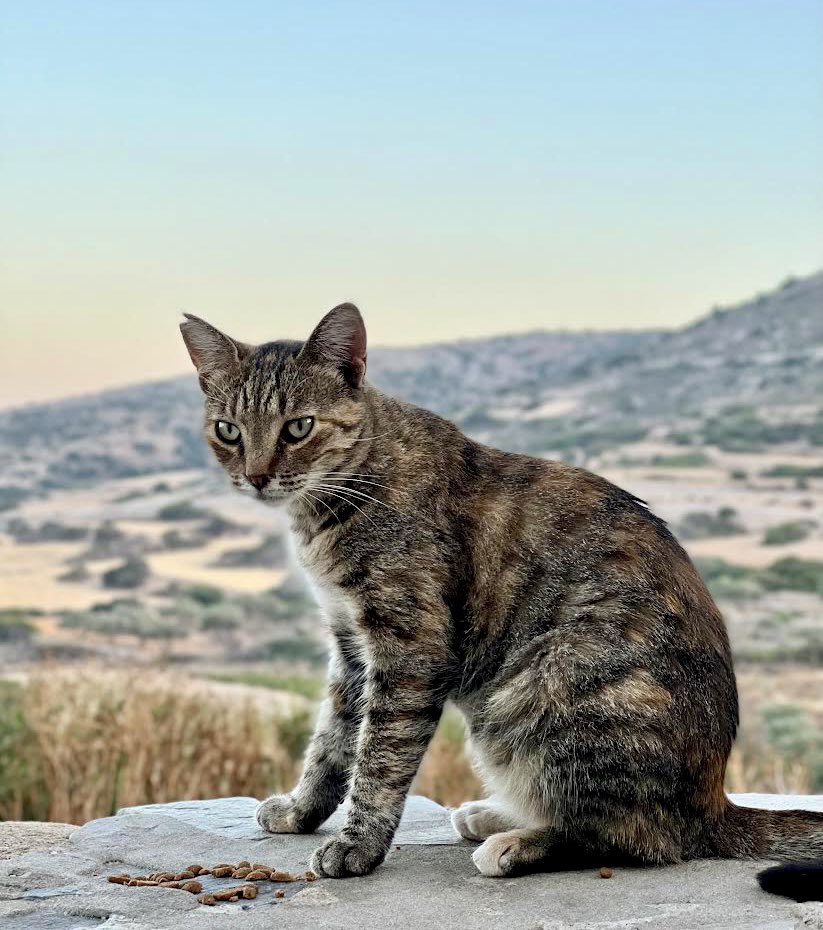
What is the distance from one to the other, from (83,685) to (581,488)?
631cm

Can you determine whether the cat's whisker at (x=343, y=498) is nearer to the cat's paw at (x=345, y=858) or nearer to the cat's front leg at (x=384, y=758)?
the cat's front leg at (x=384, y=758)

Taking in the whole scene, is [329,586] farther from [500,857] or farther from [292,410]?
[500,857]

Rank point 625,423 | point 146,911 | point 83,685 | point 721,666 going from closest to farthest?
1. point 146,911
2. point 721,666
3. point 83,685
4. point 625,423

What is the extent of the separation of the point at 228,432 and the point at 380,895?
1.66 metres

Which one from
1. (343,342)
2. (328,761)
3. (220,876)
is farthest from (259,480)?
(220,876)

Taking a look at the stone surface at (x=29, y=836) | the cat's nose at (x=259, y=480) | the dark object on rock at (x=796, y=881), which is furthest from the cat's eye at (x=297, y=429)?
the dark object on rock at (x=796, y=881)

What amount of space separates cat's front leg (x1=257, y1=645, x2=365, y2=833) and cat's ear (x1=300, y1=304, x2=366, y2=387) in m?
1.09

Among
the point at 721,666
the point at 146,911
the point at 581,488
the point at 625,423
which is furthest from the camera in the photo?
the point at 625,423

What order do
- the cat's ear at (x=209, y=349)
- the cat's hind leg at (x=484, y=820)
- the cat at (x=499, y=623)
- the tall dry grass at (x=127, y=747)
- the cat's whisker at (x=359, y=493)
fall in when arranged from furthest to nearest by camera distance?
the tall dry grass at (x=127, y=747)
the cat's hind leg at (x=484, y=820)
the cat's ear at (x=209, y=349)
the cat's whisker at (x=359, y=493)
the cat at (x=499, y=623)

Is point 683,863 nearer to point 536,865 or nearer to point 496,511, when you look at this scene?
point 536,865

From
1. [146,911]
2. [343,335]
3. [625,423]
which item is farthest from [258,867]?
[625,423]

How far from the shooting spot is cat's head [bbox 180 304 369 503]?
426 centimetres

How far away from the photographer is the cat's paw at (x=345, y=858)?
4145 mm

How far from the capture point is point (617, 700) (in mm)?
4000
